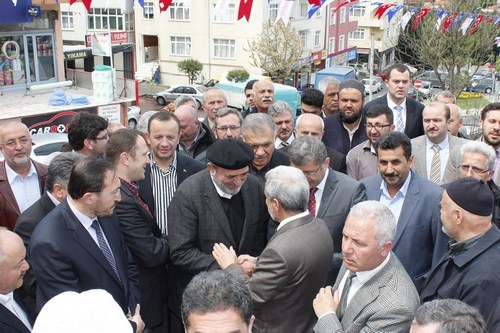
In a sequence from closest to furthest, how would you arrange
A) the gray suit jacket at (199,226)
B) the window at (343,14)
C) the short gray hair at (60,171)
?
the gray suit jacket at (199,226) < the short gray hair at (60,171) < the window at (343,14)

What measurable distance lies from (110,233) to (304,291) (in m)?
1.49

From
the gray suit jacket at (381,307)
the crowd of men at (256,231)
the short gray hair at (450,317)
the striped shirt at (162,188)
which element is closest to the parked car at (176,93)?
the crowd of men at (256,231)

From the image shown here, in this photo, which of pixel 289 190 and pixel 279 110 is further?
pixel 279 110

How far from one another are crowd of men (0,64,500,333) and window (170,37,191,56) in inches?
1263

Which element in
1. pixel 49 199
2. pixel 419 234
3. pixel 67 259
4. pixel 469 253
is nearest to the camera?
pixel 469 253

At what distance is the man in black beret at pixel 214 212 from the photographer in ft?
12.6

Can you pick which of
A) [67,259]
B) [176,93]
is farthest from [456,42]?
[176,93]

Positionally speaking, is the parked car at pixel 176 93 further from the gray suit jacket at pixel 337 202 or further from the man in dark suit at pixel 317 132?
the gray suit jacket at pixel 337 202

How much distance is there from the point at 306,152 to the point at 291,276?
1349 millimetres

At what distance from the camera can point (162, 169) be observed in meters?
4.72

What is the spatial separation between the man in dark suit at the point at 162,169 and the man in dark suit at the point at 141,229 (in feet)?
0.75

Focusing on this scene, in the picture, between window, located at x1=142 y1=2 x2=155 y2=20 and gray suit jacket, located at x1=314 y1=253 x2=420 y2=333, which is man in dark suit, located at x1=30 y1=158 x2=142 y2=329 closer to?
gray suit jacket, located at x1=314 y1=253 x2=420 y2=333

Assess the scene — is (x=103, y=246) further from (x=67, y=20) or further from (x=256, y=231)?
(x=67, y=20)

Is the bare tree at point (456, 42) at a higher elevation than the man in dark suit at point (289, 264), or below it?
higher
